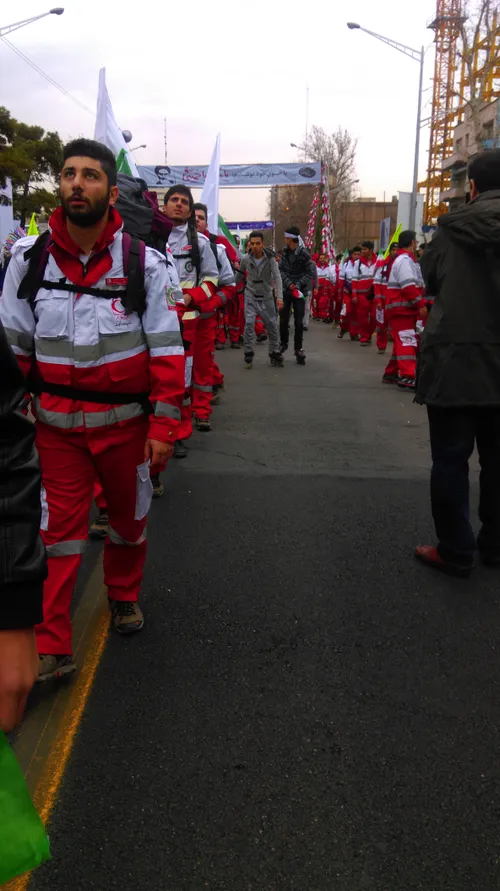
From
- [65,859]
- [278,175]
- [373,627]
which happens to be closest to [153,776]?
[65,859]

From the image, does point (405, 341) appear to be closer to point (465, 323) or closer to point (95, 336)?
point (465, 323)

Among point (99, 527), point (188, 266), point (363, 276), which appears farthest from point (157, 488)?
point (363, 276)

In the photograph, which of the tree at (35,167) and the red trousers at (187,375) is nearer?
the red trousers at (187,375)

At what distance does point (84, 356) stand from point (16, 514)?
1726mm

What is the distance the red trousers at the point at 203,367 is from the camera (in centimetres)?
746

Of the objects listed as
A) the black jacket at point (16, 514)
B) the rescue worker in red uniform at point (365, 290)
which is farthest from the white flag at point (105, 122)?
the rescue worker in red uniform at point (365, 290)

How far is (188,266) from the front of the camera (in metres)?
6.47

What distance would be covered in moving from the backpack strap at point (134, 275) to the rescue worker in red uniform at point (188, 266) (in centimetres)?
Result: 312

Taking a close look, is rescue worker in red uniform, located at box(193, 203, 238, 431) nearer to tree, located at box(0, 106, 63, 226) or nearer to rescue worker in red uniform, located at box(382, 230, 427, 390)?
rescue worker in red uniform, located at box(382, 230, 427, 390)

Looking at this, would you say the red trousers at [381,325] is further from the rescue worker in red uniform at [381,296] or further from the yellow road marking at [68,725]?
the yellow road marking at [68,725]

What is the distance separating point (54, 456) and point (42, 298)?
607mm

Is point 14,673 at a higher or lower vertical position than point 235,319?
higher

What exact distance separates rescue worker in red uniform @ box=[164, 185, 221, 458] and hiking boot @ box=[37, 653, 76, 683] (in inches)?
133

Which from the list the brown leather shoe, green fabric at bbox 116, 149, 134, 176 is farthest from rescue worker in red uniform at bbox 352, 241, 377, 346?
the brown leather shoe
